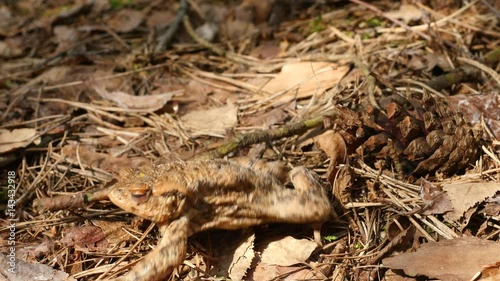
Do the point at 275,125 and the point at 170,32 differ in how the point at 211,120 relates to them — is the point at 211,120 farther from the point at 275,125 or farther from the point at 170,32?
the point at 170,32

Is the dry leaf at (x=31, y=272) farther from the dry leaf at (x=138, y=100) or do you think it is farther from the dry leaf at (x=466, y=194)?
the dry leaf at (x=466, y=194)

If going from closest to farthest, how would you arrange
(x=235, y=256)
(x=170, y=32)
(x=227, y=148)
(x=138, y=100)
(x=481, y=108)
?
(x=235, y=256), (x=227, y=148), (x=481, y=108), (x=138, y=100), (x=170, y=32)

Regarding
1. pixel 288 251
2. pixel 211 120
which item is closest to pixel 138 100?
pixel 211 120

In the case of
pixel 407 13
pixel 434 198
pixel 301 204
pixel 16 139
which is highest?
pixel 407 13

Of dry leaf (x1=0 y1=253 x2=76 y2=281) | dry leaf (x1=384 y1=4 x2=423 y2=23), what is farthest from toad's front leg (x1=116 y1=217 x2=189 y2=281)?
dry leaf (x1=384 y1=4 x2=423 y2=23)

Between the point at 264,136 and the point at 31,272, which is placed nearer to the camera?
the point at 31,272

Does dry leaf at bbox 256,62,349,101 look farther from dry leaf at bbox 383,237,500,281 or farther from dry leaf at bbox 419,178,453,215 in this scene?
dry leaf at bbox 383,237,500,281

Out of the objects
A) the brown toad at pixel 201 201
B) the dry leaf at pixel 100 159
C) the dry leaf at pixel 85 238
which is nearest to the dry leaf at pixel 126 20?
the dry leaf at pixel 100 159
